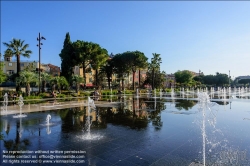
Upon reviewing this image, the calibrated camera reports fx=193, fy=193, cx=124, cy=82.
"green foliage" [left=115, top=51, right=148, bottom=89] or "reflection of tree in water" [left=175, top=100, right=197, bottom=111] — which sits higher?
"green foliage" [left=115, top=51, right=148, bottom=89]

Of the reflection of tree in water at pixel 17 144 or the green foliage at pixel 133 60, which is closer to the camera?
the reflection of tree in water at pixel 17 144

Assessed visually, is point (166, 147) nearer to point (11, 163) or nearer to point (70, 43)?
point (11, 163)

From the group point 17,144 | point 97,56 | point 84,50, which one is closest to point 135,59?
point 97,56

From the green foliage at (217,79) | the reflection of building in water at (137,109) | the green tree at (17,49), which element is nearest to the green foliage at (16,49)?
the green tree at (17,49)

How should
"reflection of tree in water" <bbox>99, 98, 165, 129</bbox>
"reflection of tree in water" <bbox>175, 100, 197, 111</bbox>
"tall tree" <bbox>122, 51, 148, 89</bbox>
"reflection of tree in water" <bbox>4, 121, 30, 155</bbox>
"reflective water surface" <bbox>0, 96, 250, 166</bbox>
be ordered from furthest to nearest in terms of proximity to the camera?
"tall tree" <bbox>122, 51, 148, 89</bbox>, "reflection of tree in water" <bbox>175, 100, 197, 111</bbox>, "reflection of tree in water" <bbox>99, 98, 165, 129</bbox>, "reflection of tree in water" <bbox>4, 121, 30, 155</bbox>, "reflective water surface" <bbox>0, 96, 250, 166</bbox>

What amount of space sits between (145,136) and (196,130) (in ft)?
8.34

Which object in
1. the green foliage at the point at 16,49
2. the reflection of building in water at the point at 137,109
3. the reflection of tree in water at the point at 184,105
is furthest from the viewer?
the green foliage at the point at 16,49

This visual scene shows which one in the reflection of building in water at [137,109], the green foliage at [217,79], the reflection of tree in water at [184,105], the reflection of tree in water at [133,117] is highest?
the green foliage at [217,79]

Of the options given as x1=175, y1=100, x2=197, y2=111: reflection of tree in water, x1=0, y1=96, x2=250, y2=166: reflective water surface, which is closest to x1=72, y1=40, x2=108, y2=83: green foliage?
x1=175, y1=100, x2=197, y2=111: reflection of tree in water

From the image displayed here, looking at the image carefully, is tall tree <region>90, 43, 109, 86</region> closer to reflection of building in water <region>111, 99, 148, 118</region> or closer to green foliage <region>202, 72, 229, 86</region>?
reflection of building in water <region>111, 99, 148, 118</region>

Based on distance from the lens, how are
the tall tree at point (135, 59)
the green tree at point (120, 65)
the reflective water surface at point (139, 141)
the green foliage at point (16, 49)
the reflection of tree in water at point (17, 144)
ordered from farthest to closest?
1. the green tree at point (120, 65)
2. the tall tree at point (135, 59)
3. the green foliage at point (16, 49)
4. the reflection of tree in water at point (17, 144)
5. the reflective water surface at point (139, 141)

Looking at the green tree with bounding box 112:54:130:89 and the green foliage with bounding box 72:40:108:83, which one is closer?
the green foliage with bounding box 72:40:108:83

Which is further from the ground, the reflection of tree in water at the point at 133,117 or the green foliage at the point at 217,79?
the green foliage at the point at 217,79

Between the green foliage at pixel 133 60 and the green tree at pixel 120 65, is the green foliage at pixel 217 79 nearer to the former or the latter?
the green foliage at pixel 133 60
